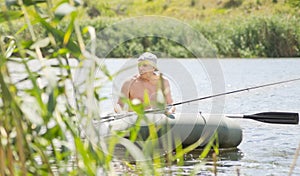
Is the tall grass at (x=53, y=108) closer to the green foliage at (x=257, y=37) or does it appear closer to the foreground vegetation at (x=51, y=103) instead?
the foreground vegetation at (x=51, y=103)

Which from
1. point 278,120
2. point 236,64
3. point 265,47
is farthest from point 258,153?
point 265,47

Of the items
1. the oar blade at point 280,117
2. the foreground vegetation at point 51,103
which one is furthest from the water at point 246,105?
the oar blade at point 280,117

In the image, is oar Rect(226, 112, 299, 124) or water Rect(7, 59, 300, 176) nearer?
water Rect(7, 59, 300, 176)

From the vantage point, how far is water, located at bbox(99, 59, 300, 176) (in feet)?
19.3

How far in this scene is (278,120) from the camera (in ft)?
27.5

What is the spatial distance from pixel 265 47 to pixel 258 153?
1884 cm

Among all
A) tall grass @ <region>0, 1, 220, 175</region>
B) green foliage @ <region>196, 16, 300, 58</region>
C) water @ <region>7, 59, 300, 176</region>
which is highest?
green foliage @ <region>196, 16, 300, 58</region>

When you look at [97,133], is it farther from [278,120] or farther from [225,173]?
[278,120]

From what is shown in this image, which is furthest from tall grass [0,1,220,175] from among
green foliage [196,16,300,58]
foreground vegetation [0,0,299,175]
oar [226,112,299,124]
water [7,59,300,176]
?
green foliage [196,16,300,58]

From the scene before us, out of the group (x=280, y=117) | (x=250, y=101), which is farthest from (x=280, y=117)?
(x=250, y=101)

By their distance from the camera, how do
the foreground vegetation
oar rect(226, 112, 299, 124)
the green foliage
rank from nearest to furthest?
the foreground vegetation
oar rect(226, 112, 299, 124)
the green foliage

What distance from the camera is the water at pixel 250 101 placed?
5.87 metres

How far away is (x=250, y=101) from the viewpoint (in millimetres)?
14867

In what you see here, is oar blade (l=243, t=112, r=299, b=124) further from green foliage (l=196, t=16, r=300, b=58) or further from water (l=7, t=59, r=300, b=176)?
green foliage (l=196, t=16, r=300, b=58)
